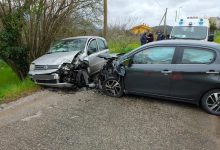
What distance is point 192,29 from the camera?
1520 cm

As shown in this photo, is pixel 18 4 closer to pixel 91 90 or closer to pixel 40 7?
pixel 40 7

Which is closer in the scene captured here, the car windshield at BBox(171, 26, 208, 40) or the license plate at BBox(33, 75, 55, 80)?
the license plate at BBox(33, 75, 55, 80)

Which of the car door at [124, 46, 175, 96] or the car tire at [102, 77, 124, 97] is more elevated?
the car door at [124, 46, 175, 96]

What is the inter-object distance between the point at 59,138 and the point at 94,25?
11338mm

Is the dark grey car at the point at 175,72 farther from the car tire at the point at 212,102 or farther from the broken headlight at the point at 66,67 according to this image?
the broken headlight at the point at 66,67

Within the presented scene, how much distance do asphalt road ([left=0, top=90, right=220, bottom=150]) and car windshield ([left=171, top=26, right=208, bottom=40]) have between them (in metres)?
8.04

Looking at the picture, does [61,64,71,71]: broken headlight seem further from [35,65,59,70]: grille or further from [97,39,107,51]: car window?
[97,39,107,51]: car window

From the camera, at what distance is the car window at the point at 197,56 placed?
6821mm

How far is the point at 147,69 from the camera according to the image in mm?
7383

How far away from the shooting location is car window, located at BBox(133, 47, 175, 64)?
7230 millimetres

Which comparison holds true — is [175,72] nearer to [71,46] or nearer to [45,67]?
[45,67]

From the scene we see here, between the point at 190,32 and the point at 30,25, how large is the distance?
26.0ft

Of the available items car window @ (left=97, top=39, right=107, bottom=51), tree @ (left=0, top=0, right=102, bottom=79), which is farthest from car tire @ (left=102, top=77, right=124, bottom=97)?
tree @ (left=0, top=0, right=102, bottom=79)

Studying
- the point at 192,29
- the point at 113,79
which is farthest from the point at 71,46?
the point at 192,29
